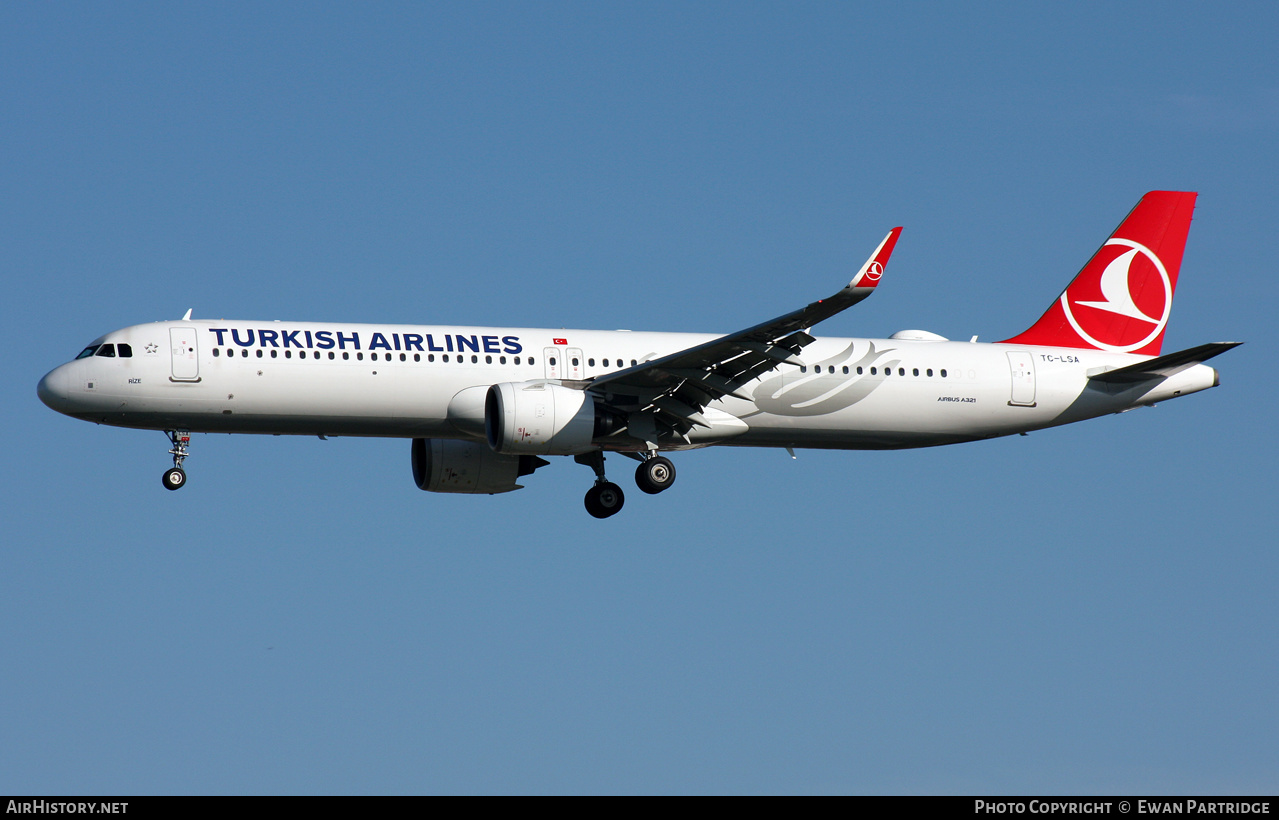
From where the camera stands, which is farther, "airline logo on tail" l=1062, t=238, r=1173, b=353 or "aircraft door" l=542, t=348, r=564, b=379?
"airline logo on tail" l=1062, t=238, r=1173, b=353

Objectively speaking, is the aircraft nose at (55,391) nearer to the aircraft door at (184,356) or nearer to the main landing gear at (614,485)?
the aircraft door at (184,356)

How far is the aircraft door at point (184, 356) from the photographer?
35.8m

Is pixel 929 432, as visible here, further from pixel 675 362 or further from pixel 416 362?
pixel 416 362

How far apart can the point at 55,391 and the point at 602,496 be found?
12.7 m

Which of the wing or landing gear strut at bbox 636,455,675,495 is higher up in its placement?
the wing

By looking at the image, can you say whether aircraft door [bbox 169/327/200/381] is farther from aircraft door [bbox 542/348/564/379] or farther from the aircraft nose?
aircraft door [bbox 542/348/564/379]

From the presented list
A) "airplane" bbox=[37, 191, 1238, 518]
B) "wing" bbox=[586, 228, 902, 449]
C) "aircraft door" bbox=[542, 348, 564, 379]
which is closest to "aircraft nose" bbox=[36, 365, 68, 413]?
Result: "airplane" bbox=[37, 191, 1238, 518]

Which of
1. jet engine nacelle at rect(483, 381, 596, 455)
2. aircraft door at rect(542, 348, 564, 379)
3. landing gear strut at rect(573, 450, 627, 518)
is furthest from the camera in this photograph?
landing gear strut at rect(573, 450, 627, 518)

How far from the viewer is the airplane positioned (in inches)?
1412

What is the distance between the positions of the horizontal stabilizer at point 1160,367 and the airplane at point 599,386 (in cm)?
5

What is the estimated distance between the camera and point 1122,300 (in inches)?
1710
